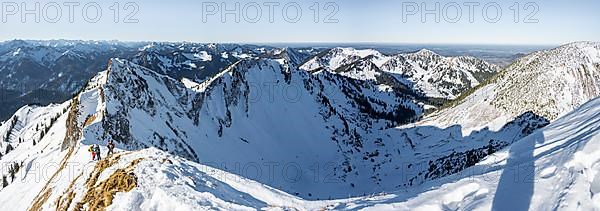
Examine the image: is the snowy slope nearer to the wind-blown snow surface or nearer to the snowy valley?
the snowy valley

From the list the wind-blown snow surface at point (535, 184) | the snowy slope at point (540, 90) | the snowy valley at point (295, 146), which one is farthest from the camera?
the snowy slope at point (540, 90)

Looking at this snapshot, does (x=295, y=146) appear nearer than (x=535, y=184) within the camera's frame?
No

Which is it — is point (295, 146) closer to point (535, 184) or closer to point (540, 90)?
point (540, 90)

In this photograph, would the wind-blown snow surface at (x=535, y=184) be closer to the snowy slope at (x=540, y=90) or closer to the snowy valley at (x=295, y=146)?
the snowy valley at (x=295, y=146)

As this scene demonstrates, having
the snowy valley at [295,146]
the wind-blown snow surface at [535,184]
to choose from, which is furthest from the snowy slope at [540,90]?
the wind-blown snow surface at [535,184]

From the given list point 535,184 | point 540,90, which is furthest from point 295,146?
point 535,184

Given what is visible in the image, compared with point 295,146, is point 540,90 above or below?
above

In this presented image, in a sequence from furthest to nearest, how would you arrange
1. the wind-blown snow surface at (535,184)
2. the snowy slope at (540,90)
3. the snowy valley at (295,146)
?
the snowy slope at (540,90) → the snowy valley at (295,146) → the wind-blown snow surface at (535,184)

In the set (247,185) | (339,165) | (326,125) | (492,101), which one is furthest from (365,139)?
(247,185)

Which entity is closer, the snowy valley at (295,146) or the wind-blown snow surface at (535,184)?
the wind-blown snow surface at (535,184)

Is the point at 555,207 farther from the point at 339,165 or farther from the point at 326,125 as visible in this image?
the point at 326,125
